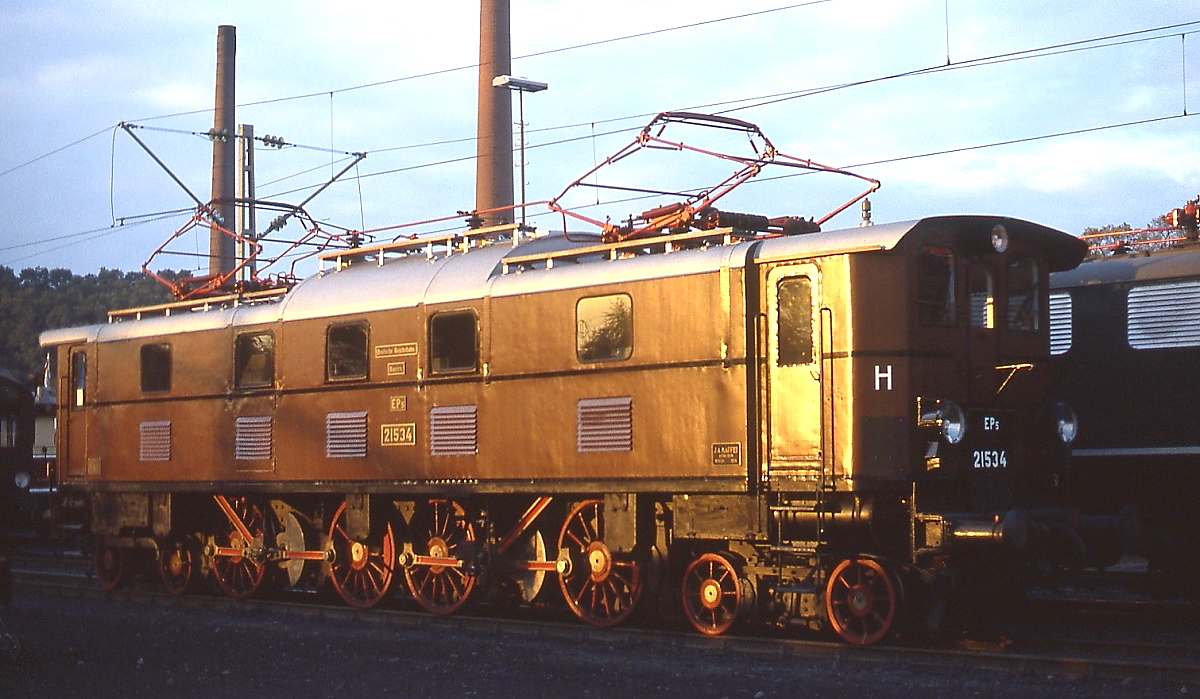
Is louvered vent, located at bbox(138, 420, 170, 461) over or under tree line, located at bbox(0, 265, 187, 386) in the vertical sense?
under

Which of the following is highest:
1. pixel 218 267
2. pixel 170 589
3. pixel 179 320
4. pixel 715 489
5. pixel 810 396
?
pixel 218 267

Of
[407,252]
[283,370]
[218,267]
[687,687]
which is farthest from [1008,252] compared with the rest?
[218,267]

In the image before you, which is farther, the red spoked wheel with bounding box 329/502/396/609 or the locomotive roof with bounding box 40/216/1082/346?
the red spoked wheel with bounding box 329/502/396/609

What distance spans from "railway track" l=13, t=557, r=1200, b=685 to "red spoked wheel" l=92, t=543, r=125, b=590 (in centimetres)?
465

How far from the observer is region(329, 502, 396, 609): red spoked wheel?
720 inches

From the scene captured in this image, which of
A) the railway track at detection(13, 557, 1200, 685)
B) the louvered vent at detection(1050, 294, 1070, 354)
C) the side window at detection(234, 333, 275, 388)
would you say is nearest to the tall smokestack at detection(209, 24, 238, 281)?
the side window at detection(234, 333, 275, 388)

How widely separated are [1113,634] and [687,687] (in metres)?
5.57

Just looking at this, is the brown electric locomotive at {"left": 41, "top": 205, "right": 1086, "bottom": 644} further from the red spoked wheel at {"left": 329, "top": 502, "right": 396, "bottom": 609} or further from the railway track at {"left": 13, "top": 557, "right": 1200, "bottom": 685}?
the railway track at {"left": 13, "top": 557, "right": 1200, "bottom": 685}

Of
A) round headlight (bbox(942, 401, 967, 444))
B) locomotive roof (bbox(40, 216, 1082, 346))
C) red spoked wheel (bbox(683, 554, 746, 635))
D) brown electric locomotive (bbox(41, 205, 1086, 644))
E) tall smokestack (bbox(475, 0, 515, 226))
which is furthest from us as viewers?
tall smokestack (bbox(475, 0, 515, 226))

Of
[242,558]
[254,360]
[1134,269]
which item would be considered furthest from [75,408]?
[1134,269]

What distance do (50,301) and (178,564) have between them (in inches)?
2769

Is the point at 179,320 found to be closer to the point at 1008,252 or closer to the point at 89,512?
the point at 89,512

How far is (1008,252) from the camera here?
1485 centimetres

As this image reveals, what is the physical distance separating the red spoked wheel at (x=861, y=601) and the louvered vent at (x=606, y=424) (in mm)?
2620
